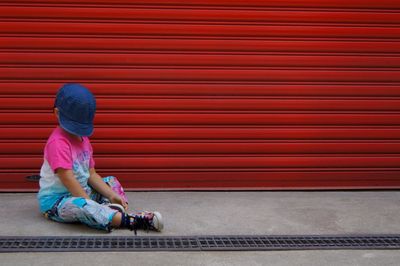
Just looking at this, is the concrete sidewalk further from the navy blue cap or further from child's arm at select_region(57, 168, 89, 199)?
the navy blue cap

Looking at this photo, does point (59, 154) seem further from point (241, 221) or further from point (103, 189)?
point (241, 221)

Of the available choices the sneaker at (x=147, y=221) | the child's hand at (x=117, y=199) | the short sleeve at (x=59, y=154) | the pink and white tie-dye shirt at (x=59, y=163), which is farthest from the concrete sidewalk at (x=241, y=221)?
the short sleeve at (x=59, y=154)

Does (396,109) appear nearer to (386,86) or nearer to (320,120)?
(386,86)

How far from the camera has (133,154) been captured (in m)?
5.46

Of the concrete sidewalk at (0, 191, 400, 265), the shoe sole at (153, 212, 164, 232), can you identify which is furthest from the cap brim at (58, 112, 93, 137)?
the shoe sole at (153, 212, 164, 232)

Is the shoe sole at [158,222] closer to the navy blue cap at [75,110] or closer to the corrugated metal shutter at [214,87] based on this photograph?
the navy blue cap at [75,110]

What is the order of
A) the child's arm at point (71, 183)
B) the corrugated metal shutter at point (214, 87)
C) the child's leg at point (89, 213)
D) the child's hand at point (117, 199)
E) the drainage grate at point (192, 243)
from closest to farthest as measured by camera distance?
the drainage grate at point (192, 243)
the child's leg at point (89, 213)
the child's arm at point (71, 183)
the child's hand at point (117, 199)
the corrugated metal shutter at point (214, 87)

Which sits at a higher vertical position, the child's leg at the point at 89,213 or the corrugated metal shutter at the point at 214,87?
the corrugated metal shutter at the point at 214,87

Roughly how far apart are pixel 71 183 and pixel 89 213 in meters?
0.30

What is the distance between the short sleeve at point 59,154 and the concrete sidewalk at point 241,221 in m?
0.48

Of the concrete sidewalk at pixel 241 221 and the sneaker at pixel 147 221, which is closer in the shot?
the concrete sidewalk at pixel 241 221

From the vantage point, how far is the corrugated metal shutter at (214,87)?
5297 mm

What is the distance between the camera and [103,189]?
14.9ft

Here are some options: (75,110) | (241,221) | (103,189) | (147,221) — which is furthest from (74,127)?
(241,221)
